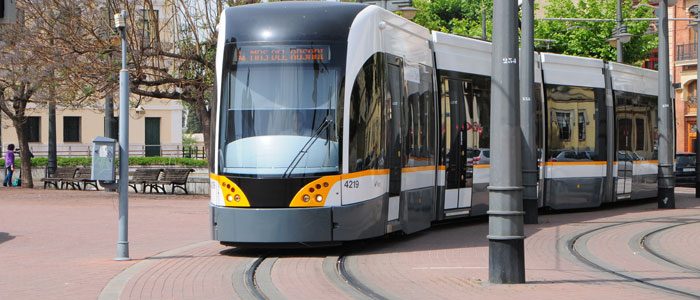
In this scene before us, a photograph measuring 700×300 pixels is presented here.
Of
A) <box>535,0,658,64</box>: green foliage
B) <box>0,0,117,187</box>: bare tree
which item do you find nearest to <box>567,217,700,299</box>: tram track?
<box>0,0,117,187</box>: bare tree

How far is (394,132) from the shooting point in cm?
1518

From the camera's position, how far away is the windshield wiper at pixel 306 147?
13.8 m

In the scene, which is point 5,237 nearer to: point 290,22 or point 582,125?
point 290,22

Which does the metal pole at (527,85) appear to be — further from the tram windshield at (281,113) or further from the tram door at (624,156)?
the tram windshield at (281,113)

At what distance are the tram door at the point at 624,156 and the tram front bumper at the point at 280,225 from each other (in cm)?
1237

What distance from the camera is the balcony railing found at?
211ft

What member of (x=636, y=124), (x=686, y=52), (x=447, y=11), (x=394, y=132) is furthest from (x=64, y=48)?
(x=447, y=11)

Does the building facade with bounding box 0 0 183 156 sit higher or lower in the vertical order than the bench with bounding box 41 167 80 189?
higher

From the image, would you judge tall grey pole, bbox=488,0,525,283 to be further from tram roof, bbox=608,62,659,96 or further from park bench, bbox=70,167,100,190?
park bench, bbox=70,167,100,190

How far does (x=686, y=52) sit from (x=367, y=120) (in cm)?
5467

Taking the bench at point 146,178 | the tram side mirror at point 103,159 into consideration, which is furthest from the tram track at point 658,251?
the bench at point 146,178

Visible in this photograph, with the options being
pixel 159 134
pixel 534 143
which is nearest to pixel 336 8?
pixel 534 143

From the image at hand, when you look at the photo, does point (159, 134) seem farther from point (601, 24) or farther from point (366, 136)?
point (366, 136)

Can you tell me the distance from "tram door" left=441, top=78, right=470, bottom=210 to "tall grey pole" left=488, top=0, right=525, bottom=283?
22.0ft
